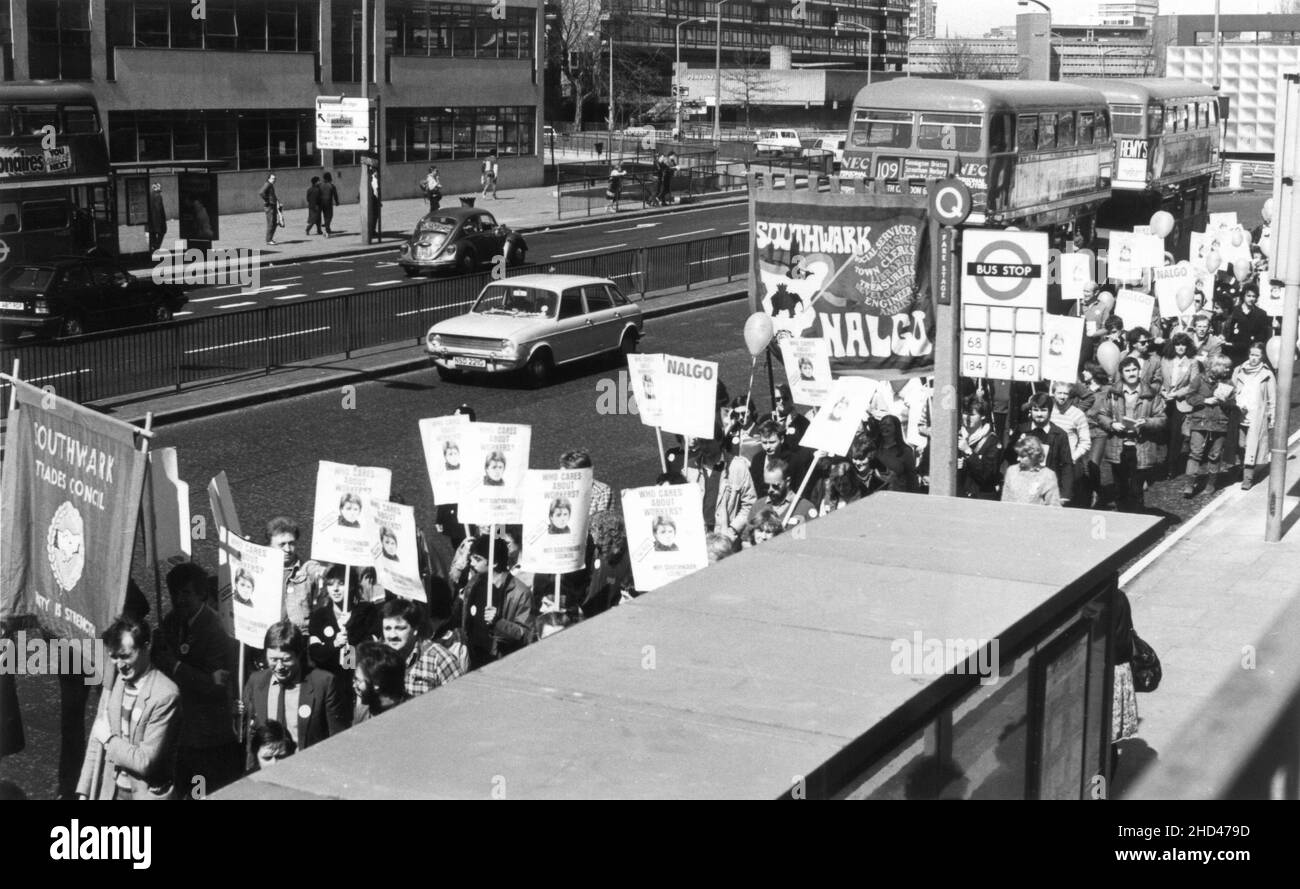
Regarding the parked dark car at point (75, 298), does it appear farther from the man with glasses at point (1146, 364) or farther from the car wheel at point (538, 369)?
the man with glasses at point (1146, 364)

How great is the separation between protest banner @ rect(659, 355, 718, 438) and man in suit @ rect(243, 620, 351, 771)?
19.5ft

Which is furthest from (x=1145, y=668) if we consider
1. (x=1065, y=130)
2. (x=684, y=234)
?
(x=684, y=234)

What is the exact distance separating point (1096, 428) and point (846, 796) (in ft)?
39.5

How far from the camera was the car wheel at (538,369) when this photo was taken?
2364 cm

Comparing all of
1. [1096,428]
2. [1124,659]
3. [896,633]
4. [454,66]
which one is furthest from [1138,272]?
[454,66]

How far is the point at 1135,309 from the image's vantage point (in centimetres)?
1986

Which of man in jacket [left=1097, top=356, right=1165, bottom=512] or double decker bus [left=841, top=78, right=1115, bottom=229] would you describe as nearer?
man in jacket [left=1097, top=356, right=1165, bottom=512]

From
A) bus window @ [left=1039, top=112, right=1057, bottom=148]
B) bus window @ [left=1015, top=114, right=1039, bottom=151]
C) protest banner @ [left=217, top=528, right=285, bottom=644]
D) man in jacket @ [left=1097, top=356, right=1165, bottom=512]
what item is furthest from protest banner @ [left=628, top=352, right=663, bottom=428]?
bus window @ [left=1039, top=112, right=1057, bottom=148]

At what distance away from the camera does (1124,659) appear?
29.9 ft

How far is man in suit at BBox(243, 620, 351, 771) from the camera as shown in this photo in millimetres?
8445

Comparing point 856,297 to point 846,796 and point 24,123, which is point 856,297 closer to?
point 846,796

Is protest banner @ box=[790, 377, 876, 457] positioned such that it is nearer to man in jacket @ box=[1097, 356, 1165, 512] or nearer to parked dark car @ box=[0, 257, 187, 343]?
man in jacket @ box=[1097, 356, 1165, 512]

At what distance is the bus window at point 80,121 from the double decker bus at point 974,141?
1495 cm
